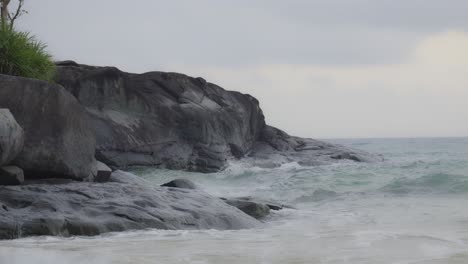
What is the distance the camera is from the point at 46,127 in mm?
10352

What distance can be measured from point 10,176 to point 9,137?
662 mm

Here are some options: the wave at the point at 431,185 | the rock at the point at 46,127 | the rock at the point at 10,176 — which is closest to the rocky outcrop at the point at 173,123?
the wave at the point at 431,185

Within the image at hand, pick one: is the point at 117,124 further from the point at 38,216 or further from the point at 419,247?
the point at 419,247

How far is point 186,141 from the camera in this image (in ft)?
88.0

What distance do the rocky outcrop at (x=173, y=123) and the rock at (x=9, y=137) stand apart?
13573mm

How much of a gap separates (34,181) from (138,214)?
2.02 meters

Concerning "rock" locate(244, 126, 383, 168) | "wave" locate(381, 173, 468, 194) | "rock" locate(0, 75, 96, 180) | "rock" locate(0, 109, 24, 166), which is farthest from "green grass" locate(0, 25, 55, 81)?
"rock" locate(244, 126, 383, 168)

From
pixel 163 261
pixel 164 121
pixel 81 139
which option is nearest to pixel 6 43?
pixel 81 139

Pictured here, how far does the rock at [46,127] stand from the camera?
33.1 feet

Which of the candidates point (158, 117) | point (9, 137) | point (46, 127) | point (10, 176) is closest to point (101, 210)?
point (10, 176)

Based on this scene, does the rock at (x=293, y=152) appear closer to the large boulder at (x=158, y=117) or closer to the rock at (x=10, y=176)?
the large boulder at (x=158, y=117)

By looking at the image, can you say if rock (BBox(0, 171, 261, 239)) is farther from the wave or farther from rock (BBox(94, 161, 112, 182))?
the wave

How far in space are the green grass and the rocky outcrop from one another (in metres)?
11.4

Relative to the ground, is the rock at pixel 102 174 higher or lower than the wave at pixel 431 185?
higher
